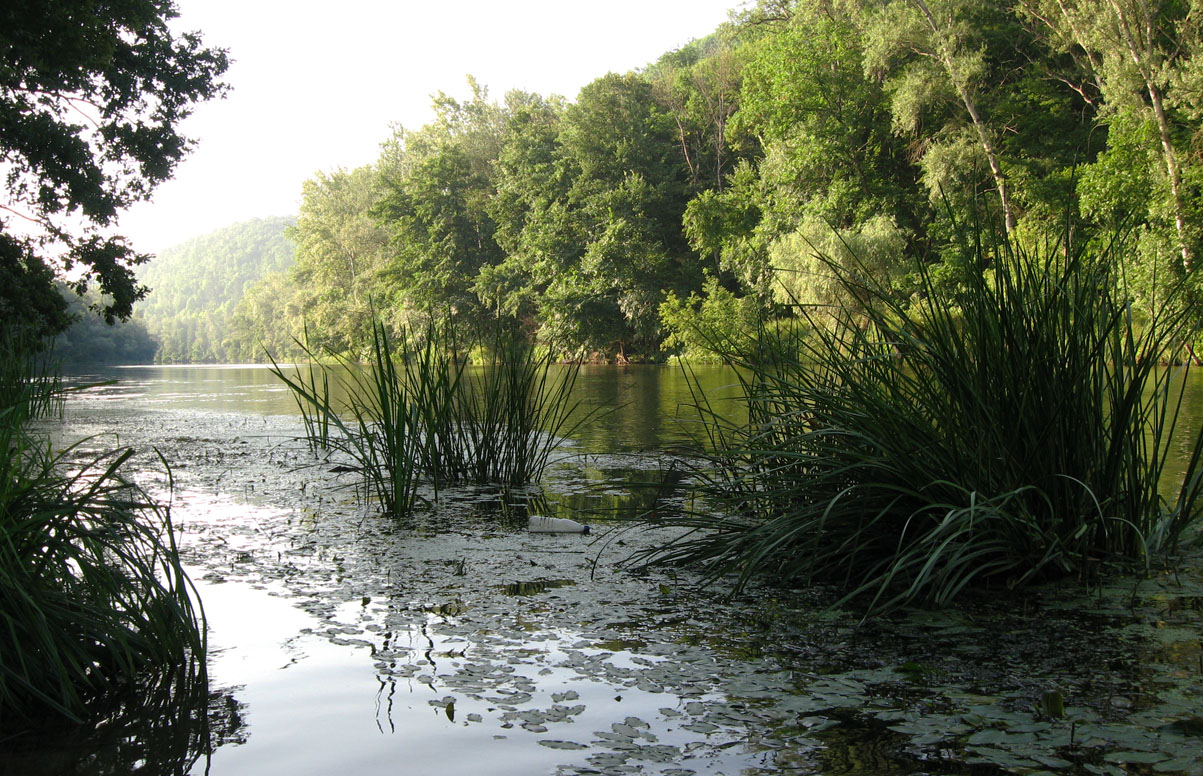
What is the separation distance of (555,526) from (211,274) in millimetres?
191432

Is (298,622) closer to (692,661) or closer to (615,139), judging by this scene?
(692,661)

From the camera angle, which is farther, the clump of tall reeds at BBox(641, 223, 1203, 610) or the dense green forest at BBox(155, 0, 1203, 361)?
the dense green forest at BBox(155, 0, 1203, 361)

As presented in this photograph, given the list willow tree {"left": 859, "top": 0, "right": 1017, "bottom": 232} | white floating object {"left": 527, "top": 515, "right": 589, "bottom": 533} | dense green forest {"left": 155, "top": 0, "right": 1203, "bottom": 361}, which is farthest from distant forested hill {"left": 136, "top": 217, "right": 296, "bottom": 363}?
white floating object {"left": 527, "top": 515, "right": 589, "bottom": 533}

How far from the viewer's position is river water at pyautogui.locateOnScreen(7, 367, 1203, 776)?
1.78m

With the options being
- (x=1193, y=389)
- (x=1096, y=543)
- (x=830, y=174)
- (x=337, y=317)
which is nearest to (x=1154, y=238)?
(x=1193, y=389)

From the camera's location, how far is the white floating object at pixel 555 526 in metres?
4.23

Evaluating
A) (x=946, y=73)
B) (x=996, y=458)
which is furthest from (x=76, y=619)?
(x=946, y=73)

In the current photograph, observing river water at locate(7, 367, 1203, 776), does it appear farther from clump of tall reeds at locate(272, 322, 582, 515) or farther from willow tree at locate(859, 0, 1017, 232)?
willow tree at locate(859, 0, 1017, 232)

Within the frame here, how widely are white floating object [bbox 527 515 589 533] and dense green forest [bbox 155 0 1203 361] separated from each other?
7.16 m

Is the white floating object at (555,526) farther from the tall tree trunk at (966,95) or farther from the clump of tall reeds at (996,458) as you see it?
the tall tree trunk at (966,95)

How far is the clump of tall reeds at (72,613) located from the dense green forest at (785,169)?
365 inches

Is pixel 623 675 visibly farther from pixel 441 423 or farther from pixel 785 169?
pixel 785 169

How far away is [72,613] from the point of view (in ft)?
6.97

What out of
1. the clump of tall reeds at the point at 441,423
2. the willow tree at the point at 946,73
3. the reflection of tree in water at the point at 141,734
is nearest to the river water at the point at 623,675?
the reflection of tree in water at the point at 141,734
